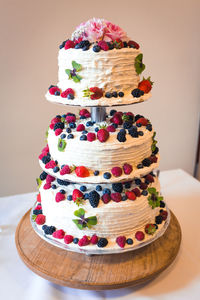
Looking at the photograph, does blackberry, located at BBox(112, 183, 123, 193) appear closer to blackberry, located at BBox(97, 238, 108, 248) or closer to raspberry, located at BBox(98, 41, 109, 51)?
blackberry, located at BBox(97, 238, 108, 248)

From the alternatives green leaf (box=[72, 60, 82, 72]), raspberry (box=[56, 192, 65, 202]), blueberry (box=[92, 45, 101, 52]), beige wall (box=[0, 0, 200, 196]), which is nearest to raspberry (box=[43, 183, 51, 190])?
raspberry (box=[56, 192, 65, 202])

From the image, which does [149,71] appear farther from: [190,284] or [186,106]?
[190,284]

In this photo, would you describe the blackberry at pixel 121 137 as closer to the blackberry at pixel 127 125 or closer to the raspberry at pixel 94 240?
the blackberry at pixel 127 125

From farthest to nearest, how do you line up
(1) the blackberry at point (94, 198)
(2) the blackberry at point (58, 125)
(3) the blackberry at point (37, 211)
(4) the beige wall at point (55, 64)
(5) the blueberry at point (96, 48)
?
(4) the beige wall at point (55, 64) → (3) the blackberry at point (37, 211) → (2) the blackberry at point (58, 125) → (1) the blackberry at point (94, 198) → (5) the blueberry at point (96, 48)

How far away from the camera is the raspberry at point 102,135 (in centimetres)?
125

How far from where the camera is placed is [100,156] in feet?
4.17

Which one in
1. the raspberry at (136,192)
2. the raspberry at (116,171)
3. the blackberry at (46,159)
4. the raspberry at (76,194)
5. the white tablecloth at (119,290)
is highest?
the raspberry at (116,171)

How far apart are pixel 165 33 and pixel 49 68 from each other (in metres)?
1.14

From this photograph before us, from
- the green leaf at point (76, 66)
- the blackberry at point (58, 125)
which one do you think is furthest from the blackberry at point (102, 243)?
the green leaf at point (76, 66)

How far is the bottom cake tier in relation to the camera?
1.31m

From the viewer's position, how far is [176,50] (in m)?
2.66

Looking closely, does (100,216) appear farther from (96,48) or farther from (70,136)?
(96,48)

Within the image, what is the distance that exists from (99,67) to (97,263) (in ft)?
3.06

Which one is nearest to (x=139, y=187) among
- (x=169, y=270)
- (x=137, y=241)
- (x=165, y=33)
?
(x=137, y=241)
